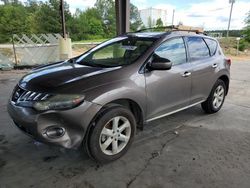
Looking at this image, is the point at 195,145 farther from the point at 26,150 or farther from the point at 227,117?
the point at 26,150

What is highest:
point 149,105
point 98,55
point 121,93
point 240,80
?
point 98,55

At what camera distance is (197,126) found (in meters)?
4.00

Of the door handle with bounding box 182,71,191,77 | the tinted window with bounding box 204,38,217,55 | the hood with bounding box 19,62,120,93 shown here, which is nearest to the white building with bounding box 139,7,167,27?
the tinted window with bounding box 204,38,217,55

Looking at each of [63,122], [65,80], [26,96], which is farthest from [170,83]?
[26,96]

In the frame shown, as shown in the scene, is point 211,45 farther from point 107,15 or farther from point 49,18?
point 107,15

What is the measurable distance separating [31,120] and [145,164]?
133cm

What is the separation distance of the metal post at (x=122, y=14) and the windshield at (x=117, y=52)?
4.11 m

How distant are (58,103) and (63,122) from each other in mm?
195

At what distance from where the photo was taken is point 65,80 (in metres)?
2.73

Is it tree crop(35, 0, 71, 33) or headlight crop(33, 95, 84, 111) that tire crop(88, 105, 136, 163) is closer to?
headlight crop(33, 95, 84, 111)

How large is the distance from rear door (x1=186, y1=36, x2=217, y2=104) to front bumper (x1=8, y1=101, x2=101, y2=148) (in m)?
1.90

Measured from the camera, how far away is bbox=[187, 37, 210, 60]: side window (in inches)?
151

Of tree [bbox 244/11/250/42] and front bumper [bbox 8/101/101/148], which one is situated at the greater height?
tree [bbox 244/11/250/42]

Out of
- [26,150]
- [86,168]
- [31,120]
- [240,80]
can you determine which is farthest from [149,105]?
[240,80]
